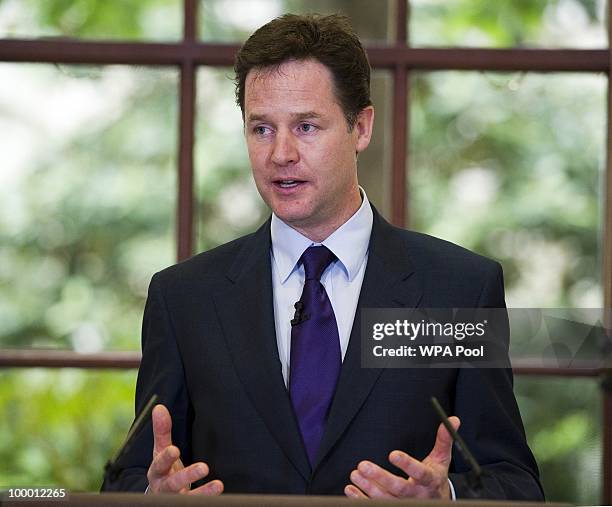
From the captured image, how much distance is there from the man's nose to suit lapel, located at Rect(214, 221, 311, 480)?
0.24 m

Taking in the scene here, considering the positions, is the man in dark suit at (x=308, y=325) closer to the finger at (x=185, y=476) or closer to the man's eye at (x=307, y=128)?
the man's eye at (x=307, y=128)

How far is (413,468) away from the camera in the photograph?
5.63 feet

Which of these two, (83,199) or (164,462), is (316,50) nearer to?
(164,462)

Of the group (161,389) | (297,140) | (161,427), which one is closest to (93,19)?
(297,140)

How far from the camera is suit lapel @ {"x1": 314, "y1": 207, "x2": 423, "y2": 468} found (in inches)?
79.0

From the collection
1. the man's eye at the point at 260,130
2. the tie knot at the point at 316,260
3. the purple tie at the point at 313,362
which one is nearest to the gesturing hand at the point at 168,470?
the purple tie at the point at 313,362

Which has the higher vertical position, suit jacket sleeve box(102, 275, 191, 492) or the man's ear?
the man's ear

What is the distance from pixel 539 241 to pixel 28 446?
5.39ft

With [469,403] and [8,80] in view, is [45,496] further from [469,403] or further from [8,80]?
[8,80]

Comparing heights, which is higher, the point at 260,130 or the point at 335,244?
the point at 260,130

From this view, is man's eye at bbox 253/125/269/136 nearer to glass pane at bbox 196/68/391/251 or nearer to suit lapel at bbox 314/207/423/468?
suit lapel at bbox 314/207/423/468

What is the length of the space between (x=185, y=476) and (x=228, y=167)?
1.71 metres

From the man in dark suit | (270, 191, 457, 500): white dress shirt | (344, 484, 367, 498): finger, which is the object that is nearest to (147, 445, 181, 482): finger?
the man in dark suit

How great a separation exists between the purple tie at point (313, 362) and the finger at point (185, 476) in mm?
324
